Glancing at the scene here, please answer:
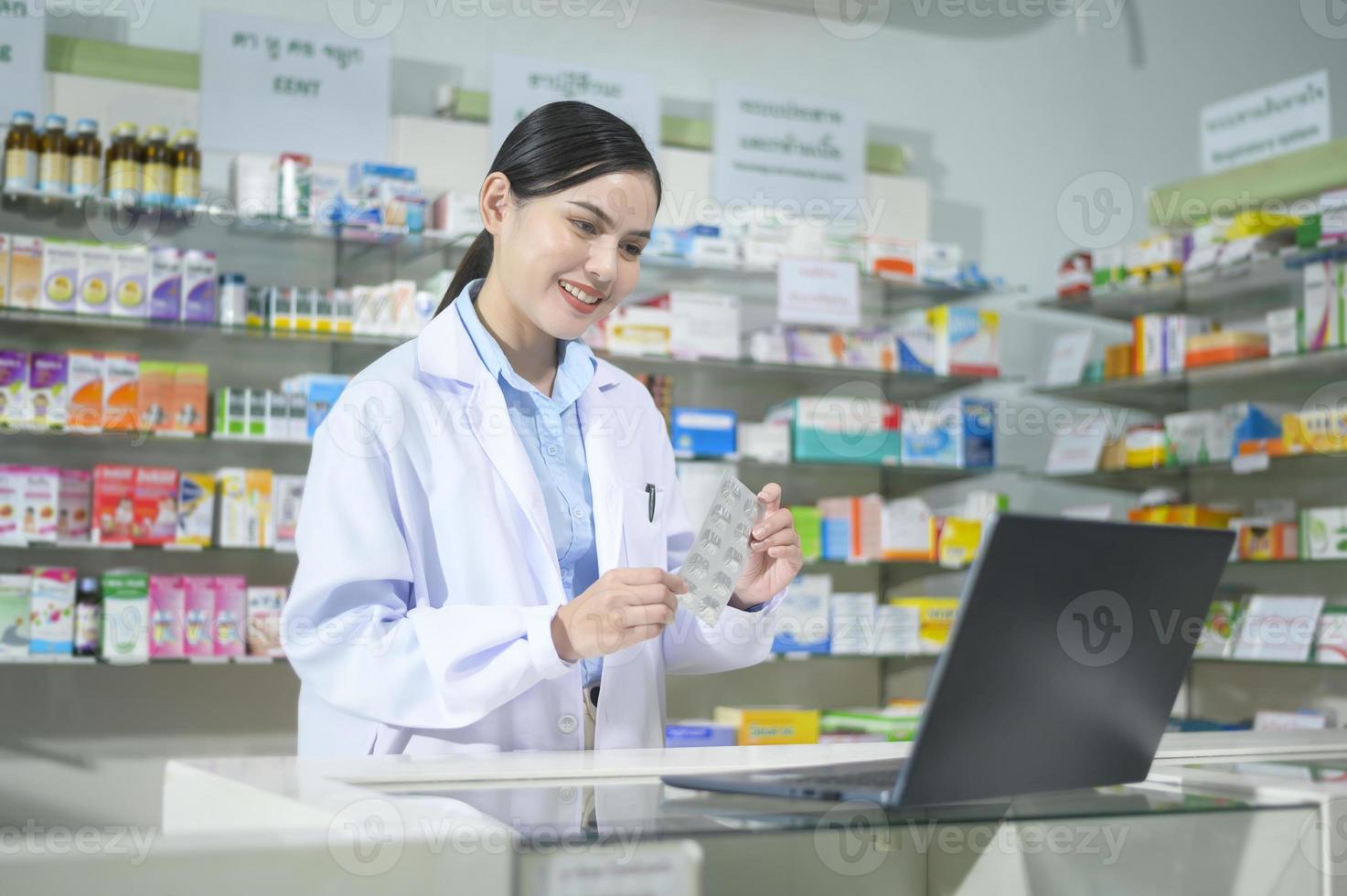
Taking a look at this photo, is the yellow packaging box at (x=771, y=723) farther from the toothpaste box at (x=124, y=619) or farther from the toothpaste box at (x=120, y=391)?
the toothpaste box at (x=120, y=391)

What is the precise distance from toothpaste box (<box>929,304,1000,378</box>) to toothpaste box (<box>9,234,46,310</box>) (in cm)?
324

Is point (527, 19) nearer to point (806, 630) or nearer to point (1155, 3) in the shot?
point (806, 630)

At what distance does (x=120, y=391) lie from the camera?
425 centimetres

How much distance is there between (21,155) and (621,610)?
11.4 ft

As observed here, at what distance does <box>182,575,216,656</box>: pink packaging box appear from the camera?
4.26 metres

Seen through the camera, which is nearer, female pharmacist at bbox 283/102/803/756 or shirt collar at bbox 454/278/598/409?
→ female pharmacist at bbox 283/102/803/756

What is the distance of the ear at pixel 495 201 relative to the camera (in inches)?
84.5

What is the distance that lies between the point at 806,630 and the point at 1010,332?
5.93 feet

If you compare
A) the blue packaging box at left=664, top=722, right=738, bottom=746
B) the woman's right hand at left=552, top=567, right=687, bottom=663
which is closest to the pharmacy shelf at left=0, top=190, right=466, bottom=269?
the blue packaging box at left=664, top=722, right=738, bottom=746

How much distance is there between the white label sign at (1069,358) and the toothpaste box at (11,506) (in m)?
3.91

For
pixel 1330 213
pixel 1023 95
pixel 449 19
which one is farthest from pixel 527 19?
pixel 1330 213

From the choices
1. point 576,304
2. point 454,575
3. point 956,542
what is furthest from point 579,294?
point 956,542

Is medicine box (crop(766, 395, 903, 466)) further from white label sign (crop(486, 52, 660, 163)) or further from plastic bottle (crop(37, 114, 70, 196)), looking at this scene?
plastic bottle (crop(37, 114, 70, 196))

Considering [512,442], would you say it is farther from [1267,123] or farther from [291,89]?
[1267,123]
